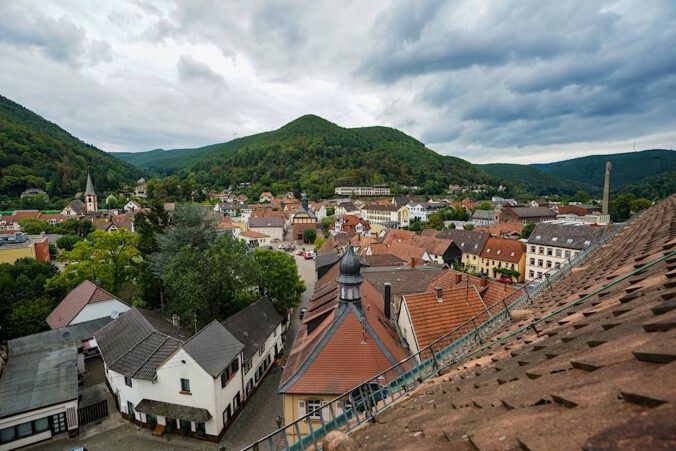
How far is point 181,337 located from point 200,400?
689 centimetres

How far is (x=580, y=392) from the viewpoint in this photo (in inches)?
82.4

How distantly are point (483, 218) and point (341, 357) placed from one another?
8669cm

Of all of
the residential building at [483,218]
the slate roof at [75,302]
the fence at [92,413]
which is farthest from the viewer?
the residential building at [483,218]

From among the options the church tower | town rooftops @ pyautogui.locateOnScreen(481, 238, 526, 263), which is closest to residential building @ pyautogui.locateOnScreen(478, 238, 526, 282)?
town rooftops @ pyautogui.locateOnScreen(481, 238, 526, 263)

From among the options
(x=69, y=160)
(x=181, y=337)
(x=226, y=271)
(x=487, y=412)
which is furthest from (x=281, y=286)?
(x=69, y=160)

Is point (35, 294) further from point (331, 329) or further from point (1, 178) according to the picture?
point (1, 178)

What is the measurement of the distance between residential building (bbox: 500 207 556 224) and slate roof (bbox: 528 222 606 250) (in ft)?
174

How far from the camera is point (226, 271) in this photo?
80.7ft

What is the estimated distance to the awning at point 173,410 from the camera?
667 inches

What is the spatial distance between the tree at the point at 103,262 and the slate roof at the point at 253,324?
14713 millimetres

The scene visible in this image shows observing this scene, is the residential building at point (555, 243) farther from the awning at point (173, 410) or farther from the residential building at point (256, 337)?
the awning at point (173, 410)

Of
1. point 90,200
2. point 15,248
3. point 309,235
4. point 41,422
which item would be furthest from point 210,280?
point 90,200

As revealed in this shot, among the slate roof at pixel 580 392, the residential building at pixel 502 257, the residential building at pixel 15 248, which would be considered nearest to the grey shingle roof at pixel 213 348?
the slate roof at pixel 580 392

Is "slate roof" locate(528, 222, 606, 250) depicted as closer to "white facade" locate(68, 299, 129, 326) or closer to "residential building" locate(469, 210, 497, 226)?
"residential building" locate(469, 210, 497, 226)
